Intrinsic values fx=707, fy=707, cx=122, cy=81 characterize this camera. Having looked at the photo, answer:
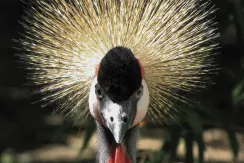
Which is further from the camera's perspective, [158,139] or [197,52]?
[158,139]

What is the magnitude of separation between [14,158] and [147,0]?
2487mm

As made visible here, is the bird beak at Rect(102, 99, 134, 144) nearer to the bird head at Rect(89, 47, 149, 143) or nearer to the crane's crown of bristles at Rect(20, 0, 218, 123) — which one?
the bird head at Rect(89, 47, 149, 143)

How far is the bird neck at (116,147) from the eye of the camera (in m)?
2.35

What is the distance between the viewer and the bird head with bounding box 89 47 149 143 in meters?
2.16

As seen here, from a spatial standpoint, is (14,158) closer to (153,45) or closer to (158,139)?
(158,139)

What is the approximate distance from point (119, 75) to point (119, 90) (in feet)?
0.16

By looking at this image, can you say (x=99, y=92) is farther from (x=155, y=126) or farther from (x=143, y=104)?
(x=155, y=126)

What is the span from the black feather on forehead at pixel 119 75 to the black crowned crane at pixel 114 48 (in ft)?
0.09

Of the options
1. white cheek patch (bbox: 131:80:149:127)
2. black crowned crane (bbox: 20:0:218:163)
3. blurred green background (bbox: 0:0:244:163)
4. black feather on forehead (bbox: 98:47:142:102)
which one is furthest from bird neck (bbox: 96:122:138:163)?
blurred green background (bbox: 0:0:244:163)

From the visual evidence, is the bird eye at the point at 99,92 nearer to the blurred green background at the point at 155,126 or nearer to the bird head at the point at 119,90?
the bird head at the point at 119,90

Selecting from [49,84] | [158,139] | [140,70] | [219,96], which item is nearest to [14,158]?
[158,139]

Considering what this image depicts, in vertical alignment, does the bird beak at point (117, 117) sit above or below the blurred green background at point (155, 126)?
above

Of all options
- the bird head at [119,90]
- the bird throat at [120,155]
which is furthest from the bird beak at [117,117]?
the bird throat at [120,155]

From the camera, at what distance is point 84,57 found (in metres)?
2.38
